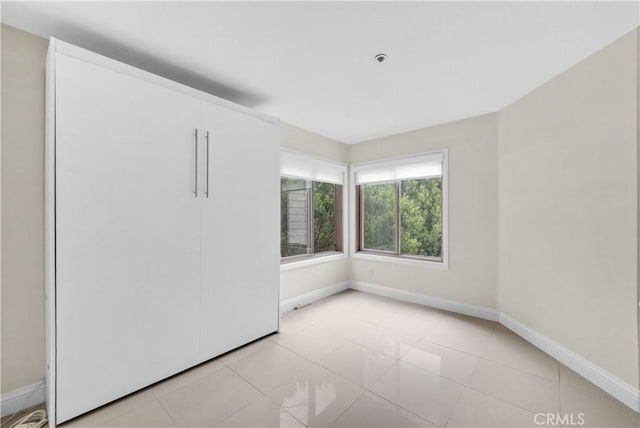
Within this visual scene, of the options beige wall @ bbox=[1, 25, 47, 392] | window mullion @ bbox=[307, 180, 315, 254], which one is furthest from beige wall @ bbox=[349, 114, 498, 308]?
beige wall @ bbox=[1, 25, 47, 392]

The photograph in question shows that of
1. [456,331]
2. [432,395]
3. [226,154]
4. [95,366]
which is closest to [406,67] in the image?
[226,154]

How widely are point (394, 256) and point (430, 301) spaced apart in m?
0.76

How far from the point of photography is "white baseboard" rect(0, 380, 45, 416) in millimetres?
1659

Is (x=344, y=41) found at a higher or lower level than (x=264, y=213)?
higher

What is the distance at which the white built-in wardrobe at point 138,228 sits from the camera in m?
1.61

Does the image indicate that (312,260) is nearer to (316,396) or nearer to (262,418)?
(316,396)

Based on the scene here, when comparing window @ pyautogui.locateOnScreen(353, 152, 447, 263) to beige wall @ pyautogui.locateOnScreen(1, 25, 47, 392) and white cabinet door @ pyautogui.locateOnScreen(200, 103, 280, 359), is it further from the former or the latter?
beige wall @ pyautogui.locateOnScreen(1, 25, 47, 392)

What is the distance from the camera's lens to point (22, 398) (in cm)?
171

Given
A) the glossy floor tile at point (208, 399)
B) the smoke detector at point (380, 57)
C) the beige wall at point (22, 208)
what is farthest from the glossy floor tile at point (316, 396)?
the smoke detector at point (380, 57)

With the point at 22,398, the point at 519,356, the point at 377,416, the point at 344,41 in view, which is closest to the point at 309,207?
the point at 344,41

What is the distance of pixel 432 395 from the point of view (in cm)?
187

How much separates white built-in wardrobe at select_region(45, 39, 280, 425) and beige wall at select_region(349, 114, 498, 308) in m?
2.26

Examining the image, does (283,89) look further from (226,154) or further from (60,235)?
(60,235)

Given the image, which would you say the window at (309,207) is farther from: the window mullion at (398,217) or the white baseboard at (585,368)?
the white baseboard at (585,368)
